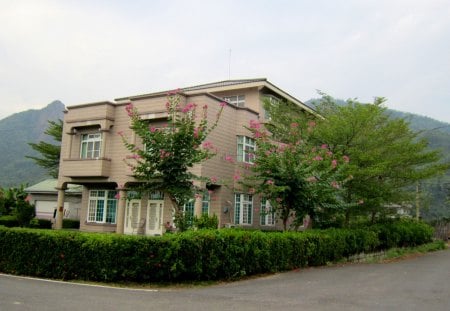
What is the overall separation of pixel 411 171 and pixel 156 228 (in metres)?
14.0

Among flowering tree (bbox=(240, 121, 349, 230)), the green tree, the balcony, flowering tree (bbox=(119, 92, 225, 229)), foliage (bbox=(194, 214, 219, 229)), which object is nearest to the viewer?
flowering tree (bbox=(119, 92, 225, 229))

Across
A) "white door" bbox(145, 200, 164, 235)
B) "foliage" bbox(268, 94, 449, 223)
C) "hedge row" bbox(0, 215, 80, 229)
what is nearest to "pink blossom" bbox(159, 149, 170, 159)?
"foliage" bbox(268, 94, 449, 223)

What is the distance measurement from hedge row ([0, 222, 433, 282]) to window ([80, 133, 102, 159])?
1420 cm

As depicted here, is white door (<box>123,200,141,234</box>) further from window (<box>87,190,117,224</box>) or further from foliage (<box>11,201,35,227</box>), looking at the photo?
foliage (<box>11,201,35,227</box>)

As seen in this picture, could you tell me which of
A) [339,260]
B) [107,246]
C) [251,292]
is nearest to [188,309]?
[251,292]

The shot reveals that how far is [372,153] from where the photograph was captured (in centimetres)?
1884

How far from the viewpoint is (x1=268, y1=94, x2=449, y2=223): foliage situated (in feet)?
62.2

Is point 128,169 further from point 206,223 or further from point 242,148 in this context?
point 206,223

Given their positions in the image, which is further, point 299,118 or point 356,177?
point 299,118

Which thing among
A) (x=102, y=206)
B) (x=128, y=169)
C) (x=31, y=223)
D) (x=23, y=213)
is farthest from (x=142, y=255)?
(x=23, y=213)

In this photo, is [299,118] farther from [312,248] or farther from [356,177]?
[312,248]

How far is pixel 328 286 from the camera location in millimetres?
10930

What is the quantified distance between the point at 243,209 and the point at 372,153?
8901 millimetres

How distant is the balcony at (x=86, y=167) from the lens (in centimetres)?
2527
